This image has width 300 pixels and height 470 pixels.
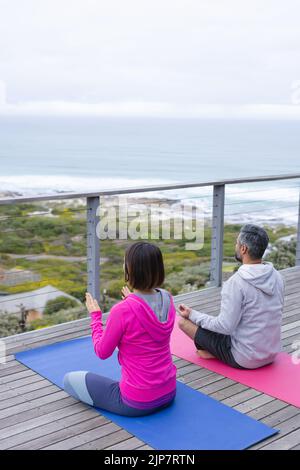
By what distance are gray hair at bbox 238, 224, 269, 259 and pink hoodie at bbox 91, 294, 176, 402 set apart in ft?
2.34

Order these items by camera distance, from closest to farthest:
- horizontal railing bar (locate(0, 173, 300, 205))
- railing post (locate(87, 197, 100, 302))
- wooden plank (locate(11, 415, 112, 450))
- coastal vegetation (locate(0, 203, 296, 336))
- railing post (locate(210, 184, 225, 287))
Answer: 1. wooden plank (locate(11, 415, 112, 450))
2. horizontal railing bar (locate(0, 173, 300, 205))
3. railing post (locate(87, 197, 100, 302))
4. railing post (locate(210, 184, 225, 287))
5. coastal vegetation (locate(0, 203, 296, 336))

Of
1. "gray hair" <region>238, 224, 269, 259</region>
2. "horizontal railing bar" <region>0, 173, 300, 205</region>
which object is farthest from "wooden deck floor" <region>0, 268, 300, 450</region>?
"horizontal railing bar" <region>0, 173, 300, 205</region>

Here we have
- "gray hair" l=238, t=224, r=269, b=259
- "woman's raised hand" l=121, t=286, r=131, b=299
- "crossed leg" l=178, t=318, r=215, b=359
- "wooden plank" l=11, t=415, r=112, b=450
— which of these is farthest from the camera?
"crossed leg" l=178, t=318, r=215, b=359

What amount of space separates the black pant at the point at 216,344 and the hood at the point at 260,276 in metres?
0.39

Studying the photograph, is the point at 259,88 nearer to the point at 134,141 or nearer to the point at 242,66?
the point at 242,66

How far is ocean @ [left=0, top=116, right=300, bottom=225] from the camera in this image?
3250cm

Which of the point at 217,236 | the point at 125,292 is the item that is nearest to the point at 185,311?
the point at 125,292

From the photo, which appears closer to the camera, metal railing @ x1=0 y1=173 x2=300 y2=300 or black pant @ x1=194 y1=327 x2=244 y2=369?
black pant @ x1=194 y1=327 x2=244 y2=369

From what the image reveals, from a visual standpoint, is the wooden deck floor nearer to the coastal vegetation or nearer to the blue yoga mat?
the blue yoga mat

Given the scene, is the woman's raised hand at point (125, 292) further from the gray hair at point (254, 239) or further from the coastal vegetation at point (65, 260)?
the coastal vegetation at point (65, 260)

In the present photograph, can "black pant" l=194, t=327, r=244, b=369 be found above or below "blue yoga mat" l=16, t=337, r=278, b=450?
above

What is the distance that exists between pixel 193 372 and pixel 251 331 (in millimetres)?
Result: 418

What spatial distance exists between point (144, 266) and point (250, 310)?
94cm

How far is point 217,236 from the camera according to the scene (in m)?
5.21
